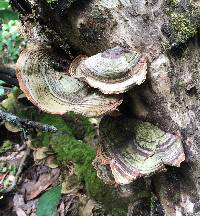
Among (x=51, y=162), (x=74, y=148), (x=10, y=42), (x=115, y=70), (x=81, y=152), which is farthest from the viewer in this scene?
(x=10, y=42)

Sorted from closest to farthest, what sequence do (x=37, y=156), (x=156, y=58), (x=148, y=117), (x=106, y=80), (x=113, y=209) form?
(x=106, y=80)
(x=156, y=58)
(x=148, y=117)
(x=113, y=209)
(x=37, y=156)

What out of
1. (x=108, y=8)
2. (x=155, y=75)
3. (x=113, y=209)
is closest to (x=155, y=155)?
(x=155, y=75)

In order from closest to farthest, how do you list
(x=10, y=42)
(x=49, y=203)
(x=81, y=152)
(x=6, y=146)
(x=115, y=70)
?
(x=115, y=70) → (x=49, y=203) → (x=81, y=152) → (x=6, y=146) → (x=10, y=42)

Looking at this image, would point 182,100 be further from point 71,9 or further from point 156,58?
point 71,9

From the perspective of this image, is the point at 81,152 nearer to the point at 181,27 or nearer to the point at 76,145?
the point at 76,145

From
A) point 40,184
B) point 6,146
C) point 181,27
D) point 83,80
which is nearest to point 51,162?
point 40,184

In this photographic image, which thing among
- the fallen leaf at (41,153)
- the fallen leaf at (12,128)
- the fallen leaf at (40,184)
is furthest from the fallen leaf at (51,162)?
the fallen leaf at (12,128)

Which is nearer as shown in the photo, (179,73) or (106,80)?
(106,80)

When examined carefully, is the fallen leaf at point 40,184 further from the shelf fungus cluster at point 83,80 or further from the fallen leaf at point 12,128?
the shelf fungus cluster at point 83,80
